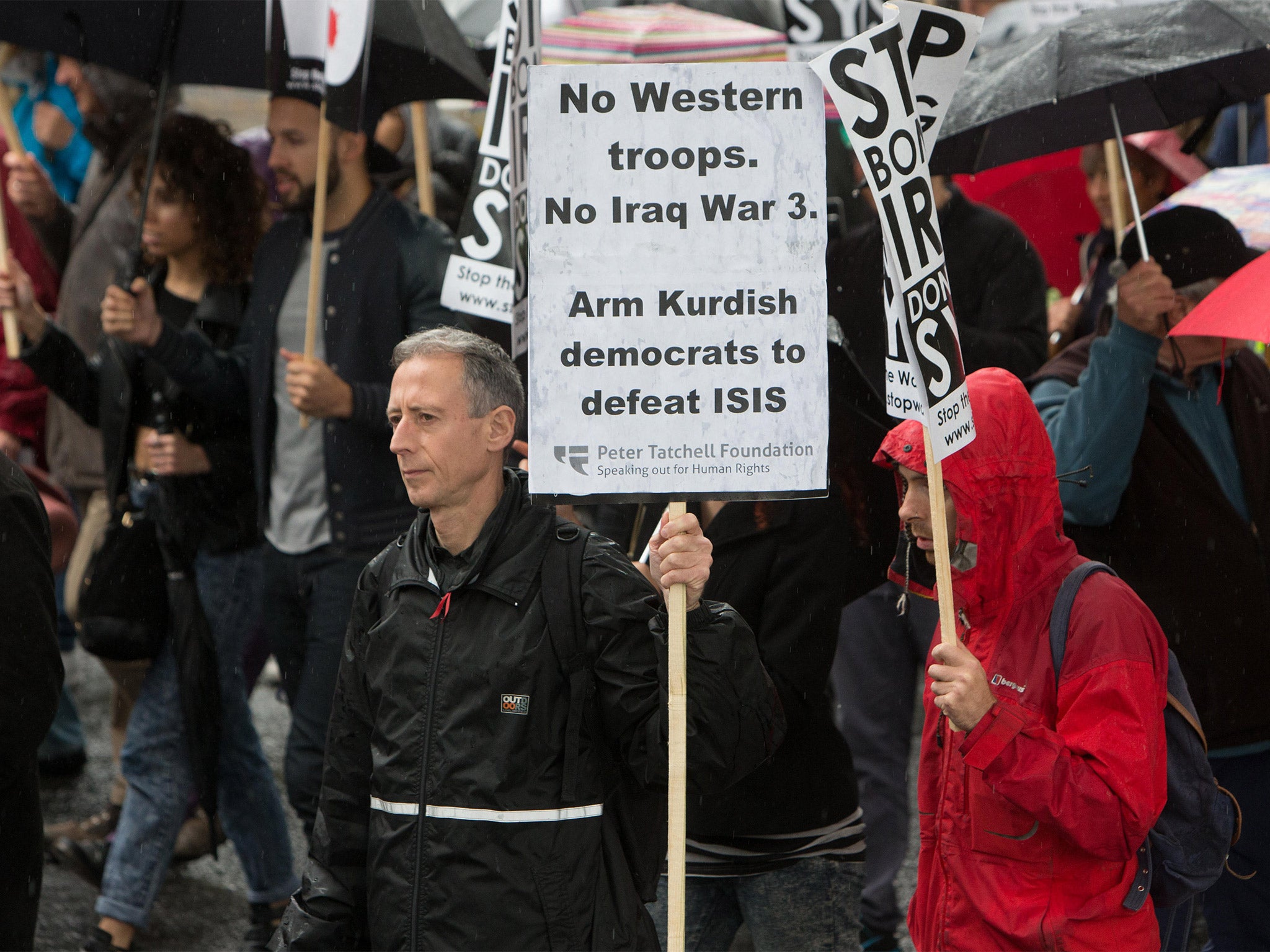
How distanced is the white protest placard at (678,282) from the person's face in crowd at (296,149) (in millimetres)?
2466

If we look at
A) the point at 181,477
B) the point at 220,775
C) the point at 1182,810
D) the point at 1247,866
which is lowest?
the point at 220,775

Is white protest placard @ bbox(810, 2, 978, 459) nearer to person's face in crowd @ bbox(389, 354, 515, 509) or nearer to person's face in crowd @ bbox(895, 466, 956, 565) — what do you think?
person's face in crowd @ bbox(895, 466, 956, 565)

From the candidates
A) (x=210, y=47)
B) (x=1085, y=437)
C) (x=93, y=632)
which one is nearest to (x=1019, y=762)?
(x=1085, y=437)

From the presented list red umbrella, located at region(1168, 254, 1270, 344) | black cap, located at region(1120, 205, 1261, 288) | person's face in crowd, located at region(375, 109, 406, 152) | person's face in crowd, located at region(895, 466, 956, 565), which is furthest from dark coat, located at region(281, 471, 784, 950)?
person's face in crowd, located at region(375, 109, 406, 152)

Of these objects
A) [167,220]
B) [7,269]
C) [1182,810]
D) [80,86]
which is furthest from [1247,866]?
[80,86]

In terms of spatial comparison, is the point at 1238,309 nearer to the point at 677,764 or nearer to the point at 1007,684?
the point at 1007,684

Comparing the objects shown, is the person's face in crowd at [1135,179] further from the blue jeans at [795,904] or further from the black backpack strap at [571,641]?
the black backpack strap at [571,641]

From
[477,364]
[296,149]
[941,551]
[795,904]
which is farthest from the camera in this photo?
[296,149]

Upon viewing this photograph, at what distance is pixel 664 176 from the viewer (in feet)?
9.06

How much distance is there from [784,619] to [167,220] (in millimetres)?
3025

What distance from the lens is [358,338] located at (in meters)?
Result: 4.88

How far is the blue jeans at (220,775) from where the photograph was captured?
4949 millimetres

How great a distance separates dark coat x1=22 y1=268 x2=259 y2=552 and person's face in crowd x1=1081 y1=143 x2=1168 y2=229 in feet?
9.86

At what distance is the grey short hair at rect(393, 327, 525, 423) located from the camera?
3.12 m
